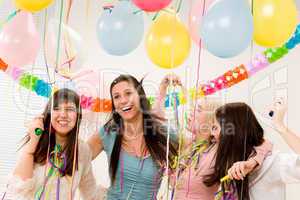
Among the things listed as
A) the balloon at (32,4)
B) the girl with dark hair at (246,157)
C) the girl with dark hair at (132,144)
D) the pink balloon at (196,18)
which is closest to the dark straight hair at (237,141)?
the girl with dark hair at (246,157)

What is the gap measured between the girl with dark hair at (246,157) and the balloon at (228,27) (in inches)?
9.7

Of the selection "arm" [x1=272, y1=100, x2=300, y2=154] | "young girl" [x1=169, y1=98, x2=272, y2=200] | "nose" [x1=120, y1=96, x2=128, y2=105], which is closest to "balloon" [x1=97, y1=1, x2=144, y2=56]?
"nose" [x1=120, y1=96, x2=128, y2=105]

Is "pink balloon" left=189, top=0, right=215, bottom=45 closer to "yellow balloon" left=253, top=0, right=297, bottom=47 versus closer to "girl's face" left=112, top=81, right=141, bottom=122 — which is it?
"yellow balloon" left=253, top=0, right=297, bottom=47

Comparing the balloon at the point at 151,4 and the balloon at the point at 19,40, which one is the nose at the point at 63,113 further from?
the balloon at the point at 151,4

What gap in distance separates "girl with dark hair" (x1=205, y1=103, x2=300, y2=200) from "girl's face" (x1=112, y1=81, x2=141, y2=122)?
32cm

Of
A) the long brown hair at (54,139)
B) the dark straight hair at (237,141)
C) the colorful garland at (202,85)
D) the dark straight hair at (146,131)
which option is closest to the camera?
the dark straight hair at (237,141)

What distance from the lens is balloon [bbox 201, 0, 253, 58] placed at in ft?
4.15

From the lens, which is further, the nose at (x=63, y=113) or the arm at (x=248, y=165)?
the nose at (x=63, y=113)

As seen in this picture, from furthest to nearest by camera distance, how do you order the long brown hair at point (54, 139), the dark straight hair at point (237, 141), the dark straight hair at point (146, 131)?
the dark straight hair at point (146, 131) < the long brown hair at point (54, 139) < the dark straight hair at point (237, 141)

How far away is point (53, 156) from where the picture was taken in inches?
58.9

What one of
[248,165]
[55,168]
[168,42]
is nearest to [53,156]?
[55,168]

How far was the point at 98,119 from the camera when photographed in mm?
2025

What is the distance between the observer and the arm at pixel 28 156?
142 cm

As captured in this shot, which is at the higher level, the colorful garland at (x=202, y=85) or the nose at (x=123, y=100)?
the colorful garland at (x=202, y=85)
